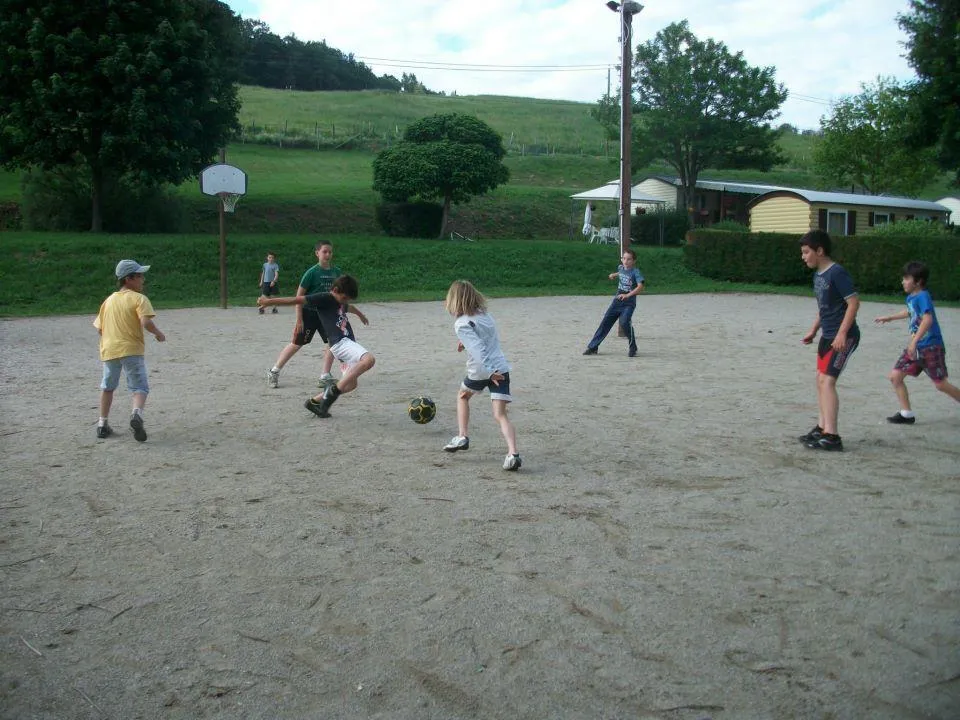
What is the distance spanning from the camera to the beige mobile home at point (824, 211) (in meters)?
38.5

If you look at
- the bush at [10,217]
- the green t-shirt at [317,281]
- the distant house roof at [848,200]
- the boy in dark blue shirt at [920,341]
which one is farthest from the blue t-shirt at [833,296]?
the distant house roof at [848,200]

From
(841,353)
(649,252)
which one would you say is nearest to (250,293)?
(649,252)

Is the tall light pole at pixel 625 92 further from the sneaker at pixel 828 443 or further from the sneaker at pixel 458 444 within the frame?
the sneaker at pixel 458 444

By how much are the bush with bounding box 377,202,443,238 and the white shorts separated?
2872cm

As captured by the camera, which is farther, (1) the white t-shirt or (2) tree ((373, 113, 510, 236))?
(2) tree ((373, 113, 510, 236))

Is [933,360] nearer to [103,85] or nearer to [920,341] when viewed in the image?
[920,341]

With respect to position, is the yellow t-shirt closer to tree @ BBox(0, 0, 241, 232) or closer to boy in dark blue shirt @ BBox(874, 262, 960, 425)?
boy in dark blue shirt @ BBox(874, 262, 960, 425)

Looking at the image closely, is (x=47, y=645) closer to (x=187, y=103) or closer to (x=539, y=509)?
(x=539, y=509)

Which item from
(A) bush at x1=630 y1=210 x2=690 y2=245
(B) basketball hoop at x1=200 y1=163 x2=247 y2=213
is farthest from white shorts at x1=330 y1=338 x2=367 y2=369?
(A) bush at x1=630 y1=210 x2=690 y2=245

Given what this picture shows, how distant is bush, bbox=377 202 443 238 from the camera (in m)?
37.4

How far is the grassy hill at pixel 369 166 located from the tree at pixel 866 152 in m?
4.14

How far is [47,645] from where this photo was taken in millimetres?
3945

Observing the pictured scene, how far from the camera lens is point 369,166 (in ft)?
190

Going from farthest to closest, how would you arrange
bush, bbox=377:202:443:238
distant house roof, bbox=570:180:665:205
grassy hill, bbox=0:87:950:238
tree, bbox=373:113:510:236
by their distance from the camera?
1. distant house roof, bbox=570:180:665:205
2. grassy hill, bbox=0:87:950:238
3. bush, bbox=377:202:443:238
4. tree, bbox=373:113:510:236
